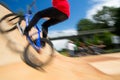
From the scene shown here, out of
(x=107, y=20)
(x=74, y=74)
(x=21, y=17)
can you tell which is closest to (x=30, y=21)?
(x=21, y=17)

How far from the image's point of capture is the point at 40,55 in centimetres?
794

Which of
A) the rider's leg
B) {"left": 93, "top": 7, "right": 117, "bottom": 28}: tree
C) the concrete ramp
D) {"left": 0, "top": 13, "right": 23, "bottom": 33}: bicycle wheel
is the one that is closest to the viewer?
the concrete ramp

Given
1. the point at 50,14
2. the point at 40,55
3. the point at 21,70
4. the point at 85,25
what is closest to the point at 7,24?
the point at 40,55

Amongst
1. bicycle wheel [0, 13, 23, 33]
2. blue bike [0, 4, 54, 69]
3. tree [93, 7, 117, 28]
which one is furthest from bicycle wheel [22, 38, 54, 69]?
tree [93, 7, 117, 28]

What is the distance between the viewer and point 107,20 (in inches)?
2386

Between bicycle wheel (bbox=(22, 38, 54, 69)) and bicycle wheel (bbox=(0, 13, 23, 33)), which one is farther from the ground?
bicycle wheel (bbox=(0, 13, 23, 33))

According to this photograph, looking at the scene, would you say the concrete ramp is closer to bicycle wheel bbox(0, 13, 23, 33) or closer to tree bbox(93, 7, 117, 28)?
bicycle wheel bbox(0, 13, 23, 33)

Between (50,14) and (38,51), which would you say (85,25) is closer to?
(38,51)

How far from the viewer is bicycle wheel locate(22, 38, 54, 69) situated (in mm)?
7762

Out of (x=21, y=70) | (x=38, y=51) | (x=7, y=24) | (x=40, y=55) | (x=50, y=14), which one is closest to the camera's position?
(x=21, y=70)

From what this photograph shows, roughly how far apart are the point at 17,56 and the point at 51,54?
118cm

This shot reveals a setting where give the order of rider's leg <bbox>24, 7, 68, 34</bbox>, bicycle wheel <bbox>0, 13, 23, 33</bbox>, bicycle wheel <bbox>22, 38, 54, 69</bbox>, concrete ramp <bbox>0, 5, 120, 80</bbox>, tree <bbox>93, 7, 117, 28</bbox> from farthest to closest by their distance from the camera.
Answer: tree <bbox>93, 7, 117, 28</bbox> → bicycle wheel <bbox>0, 13, 23, 33</bbox> → bicycle wheel <bbox>22, 38, 54, 69</bbox> → rider's leg <bbox>24, 7, 68, 34</bbox> → concrete ramp <bbox>0, 5, 120, 80</bbox>

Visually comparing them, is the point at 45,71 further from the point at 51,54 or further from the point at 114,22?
the point at 114,22

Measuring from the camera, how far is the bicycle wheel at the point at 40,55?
25.5 feet
